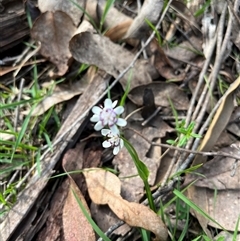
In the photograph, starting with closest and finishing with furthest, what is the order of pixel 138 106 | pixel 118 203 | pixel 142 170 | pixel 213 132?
1. pixel 142 170
2. pixel 118 203
3. pixel 213 132
4. pixel 138 106

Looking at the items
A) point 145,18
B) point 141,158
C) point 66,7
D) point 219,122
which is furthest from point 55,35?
point 219,122

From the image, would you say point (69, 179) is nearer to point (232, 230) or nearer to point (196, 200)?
point (196, 200)

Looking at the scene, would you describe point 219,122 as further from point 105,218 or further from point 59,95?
point 59,95

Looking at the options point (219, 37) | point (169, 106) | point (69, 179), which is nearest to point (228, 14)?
point (219, 37)

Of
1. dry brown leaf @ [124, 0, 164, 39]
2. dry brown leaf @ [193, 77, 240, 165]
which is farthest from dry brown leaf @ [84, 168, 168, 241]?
dry brown leaf @ [124, 0, 164, 39]

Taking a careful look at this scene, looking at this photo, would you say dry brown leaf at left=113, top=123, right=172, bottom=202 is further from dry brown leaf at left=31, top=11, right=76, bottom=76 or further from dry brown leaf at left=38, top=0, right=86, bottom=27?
dry brown leaf at left=38, top=0, right=86, bottom=27

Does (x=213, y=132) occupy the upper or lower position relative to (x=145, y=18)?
lower
